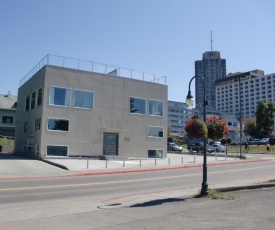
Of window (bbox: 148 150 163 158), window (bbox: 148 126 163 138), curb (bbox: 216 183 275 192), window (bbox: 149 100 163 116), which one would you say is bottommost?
curb (bbox: 216 183 275 192)

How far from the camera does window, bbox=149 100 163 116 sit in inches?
1617

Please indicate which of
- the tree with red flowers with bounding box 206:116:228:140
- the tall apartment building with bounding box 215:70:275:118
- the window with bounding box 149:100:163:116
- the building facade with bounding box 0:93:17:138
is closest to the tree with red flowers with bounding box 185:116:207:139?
the tree with red flowers with bounding box 206:116:228:140

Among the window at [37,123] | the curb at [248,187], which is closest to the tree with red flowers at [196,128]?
the curb at [248,187]

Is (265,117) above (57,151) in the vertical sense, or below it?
above

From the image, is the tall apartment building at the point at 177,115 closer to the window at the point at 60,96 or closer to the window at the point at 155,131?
the window at the point at 155,131

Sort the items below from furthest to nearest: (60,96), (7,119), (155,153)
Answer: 1. (7,119)
2. (155,153)
3. (60,96)

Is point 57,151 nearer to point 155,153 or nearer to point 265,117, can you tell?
point 155,153

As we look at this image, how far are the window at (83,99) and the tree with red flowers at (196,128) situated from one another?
22992 mm

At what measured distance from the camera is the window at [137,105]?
39.6m

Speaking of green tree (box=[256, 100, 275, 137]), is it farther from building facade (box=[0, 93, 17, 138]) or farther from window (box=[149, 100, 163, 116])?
building facade (box=[0, 93, 17, 138])

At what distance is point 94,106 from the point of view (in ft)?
120

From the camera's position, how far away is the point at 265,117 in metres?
83.5

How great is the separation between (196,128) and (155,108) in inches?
1083

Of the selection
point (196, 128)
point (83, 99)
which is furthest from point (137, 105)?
point (196, 128)
